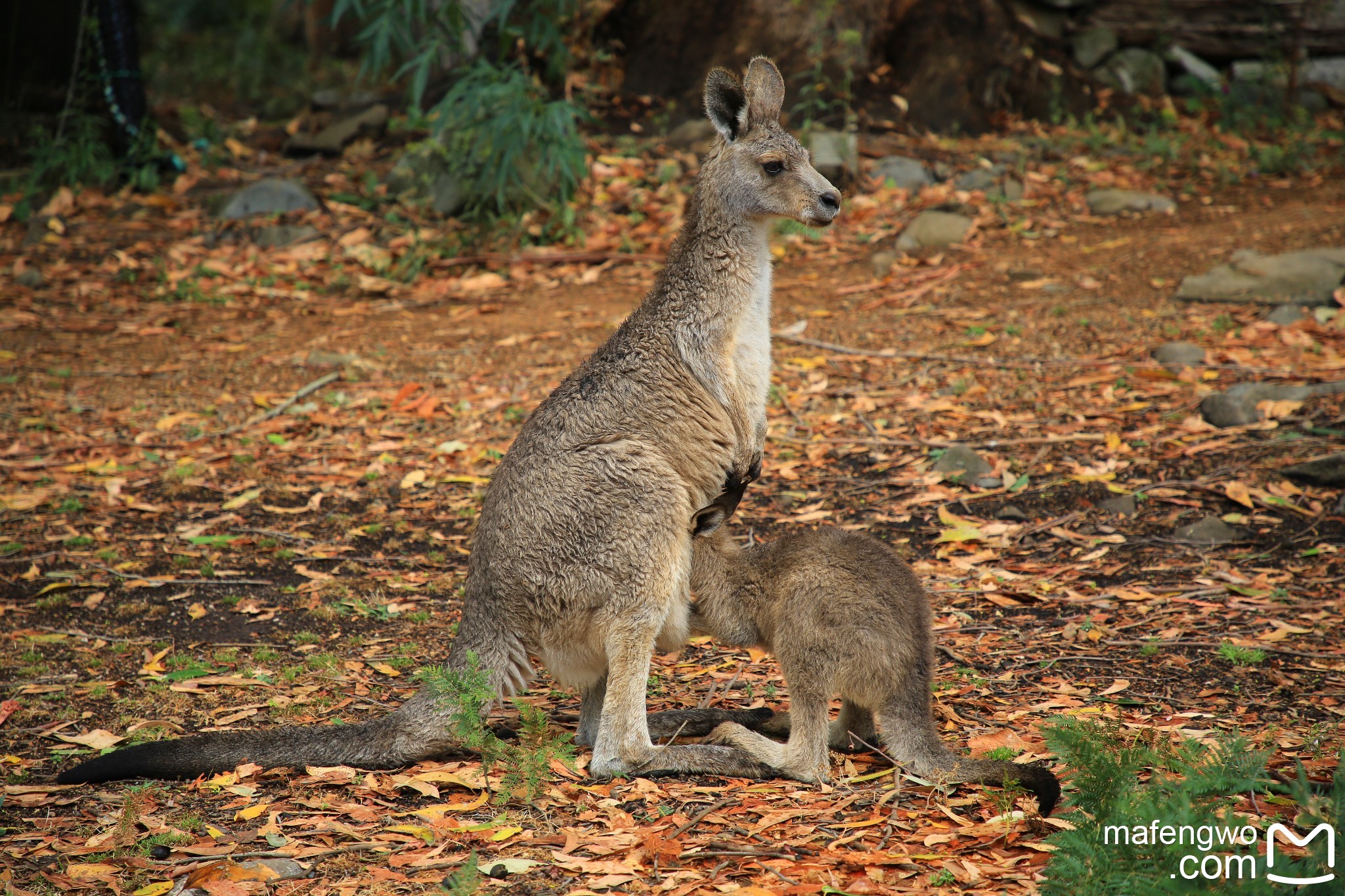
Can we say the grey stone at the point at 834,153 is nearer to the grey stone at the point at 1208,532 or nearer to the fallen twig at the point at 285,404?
the fallen twig at the point at 285,404

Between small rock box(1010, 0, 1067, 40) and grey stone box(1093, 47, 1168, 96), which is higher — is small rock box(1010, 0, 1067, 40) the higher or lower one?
the higher one

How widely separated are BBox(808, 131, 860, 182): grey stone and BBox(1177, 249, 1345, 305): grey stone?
3582 mm

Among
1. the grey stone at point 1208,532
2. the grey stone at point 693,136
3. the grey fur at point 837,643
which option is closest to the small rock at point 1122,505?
the grey stone at point 1208,532

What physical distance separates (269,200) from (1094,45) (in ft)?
30.9

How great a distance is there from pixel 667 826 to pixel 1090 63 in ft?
40.6

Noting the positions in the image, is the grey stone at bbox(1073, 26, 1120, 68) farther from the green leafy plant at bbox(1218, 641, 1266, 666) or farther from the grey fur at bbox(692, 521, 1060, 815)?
the grey fur at bbox(692, 521, 1060, 815)

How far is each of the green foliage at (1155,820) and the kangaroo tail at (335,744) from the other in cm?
192

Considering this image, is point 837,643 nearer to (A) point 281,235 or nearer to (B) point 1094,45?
(A) point 281,235

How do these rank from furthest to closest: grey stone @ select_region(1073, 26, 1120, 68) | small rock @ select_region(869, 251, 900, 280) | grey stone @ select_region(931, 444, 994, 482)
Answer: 1. grey stone @ select_region(1073, 26, 1120, 68)
2. small rock @ select_region(869, 251, 900, 280)
3. grey stone @ select_region(931, 444, 994, 482)

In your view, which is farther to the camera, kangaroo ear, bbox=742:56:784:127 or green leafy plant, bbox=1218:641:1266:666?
kangaroo ear, bbox=742:56:784:127

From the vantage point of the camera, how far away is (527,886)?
10.1 ft

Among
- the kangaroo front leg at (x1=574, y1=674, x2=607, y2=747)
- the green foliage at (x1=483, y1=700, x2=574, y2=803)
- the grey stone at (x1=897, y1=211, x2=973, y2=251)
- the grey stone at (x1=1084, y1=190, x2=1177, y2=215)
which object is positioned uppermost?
the grey stone at (x1=1084, y1=190, x2=1177, y2=215)

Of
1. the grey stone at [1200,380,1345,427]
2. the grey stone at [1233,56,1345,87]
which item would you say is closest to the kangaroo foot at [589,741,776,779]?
the grey stone at [1200,380,1345,427]

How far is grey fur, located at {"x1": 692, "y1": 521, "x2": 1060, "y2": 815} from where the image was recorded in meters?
3.71
